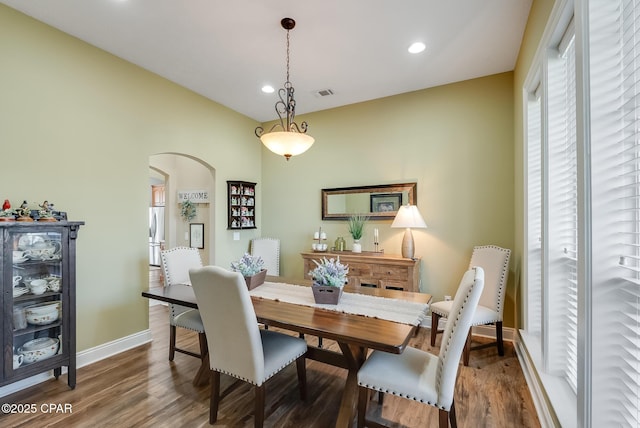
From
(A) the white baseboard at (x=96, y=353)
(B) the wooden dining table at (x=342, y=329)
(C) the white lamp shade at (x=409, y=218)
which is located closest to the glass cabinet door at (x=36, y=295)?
(A) the white baseboard at (x=96, y=353)

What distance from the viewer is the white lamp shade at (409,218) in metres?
3.48

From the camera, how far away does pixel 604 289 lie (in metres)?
1.15

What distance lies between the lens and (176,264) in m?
2.99

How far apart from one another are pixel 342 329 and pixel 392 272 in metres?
1.98

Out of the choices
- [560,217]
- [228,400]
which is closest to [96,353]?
[228,400]

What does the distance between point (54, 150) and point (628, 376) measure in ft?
13.1

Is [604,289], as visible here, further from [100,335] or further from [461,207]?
[100,335]

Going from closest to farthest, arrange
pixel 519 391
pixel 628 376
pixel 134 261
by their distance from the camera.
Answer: pixel 628 376 < pixel 519 391 < pixel 134 261

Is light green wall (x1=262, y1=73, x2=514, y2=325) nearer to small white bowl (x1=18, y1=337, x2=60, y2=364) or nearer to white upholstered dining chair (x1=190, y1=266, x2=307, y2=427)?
white upholstered dining chair (x1=190, y1=266, x2=307, y2=427)

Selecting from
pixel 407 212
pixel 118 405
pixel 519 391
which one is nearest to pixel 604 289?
pixel 519 391

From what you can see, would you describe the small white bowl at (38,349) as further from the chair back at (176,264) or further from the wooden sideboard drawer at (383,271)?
the wooden sideboard drawer at (383,271)

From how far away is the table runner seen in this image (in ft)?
6.31

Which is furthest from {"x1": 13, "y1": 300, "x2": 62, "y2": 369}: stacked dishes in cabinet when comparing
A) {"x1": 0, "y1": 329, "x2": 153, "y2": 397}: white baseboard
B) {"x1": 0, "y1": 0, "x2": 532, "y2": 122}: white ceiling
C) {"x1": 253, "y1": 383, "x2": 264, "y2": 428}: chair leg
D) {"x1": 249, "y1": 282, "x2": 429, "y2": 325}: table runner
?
{"x1": 0, "y1": 0, "x2": 532, "y2": 122}: white ceiling

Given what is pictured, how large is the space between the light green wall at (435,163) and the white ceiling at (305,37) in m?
0.33
